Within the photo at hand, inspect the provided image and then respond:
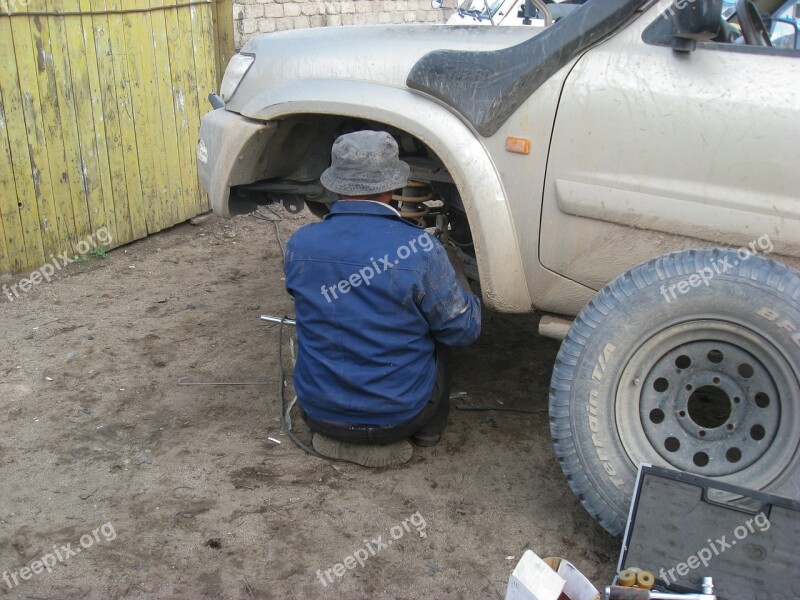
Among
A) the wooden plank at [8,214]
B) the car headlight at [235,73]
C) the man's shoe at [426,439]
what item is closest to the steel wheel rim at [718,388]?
the man's shoe at [426,439]

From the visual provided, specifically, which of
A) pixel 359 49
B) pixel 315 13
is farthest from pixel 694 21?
pixel 315 13

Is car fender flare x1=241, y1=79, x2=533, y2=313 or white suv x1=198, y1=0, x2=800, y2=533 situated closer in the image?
white suv x1=198, y1=0, x2=800, y2=533

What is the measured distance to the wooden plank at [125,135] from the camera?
19.8 feet

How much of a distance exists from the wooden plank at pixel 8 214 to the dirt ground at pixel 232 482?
1.81ft

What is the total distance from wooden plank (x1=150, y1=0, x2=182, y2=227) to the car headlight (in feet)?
8.23

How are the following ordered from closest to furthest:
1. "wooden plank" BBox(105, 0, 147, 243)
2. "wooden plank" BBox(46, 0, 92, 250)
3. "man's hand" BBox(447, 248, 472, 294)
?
1. "man's hand" BBox(447, 248, 472, 294)
2. "wooden plank" BBox(46, 0, 92, 250)
3. "wooden plank" BBox(105, 0, 147, 243)

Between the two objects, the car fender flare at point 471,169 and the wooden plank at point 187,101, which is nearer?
the car fender flare at point 471,169

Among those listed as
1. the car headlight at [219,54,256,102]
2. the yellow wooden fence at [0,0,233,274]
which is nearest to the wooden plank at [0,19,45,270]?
the yellow wooden fence at [0,0,233,274]

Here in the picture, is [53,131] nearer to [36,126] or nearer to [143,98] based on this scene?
[36,126]

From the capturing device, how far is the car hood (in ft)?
11.3

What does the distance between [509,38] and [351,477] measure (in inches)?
76.1

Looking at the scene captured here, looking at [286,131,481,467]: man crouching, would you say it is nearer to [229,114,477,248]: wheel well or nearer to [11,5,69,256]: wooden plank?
[229,114,477,248]: wheel well

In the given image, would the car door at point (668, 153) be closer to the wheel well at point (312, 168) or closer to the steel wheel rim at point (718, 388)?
the steel wheel rim at point (718, 388)

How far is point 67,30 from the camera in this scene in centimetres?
565
